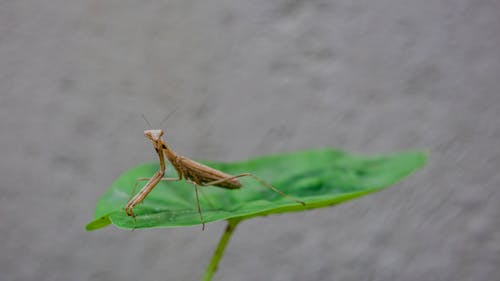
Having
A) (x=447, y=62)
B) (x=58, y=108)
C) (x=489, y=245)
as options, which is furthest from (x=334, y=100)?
(x=58, y=108)

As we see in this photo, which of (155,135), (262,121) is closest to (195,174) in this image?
(155,135)

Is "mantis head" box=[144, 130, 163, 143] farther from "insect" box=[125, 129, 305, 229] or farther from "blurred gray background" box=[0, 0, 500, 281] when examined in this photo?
"blurred gray background" box=[0, 0, 500, 281]

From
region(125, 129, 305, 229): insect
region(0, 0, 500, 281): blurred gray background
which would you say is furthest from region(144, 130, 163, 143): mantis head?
region(0, 0, 500, 281): blurred gray background

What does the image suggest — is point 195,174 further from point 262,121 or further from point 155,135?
point 262,121

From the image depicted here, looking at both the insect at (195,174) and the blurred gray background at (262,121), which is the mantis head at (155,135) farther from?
the blurred gray background at (262,121)

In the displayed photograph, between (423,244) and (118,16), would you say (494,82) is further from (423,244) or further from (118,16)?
(118,16)

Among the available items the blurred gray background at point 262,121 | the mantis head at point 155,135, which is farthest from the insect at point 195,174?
the blurred gray background at point 262,121
